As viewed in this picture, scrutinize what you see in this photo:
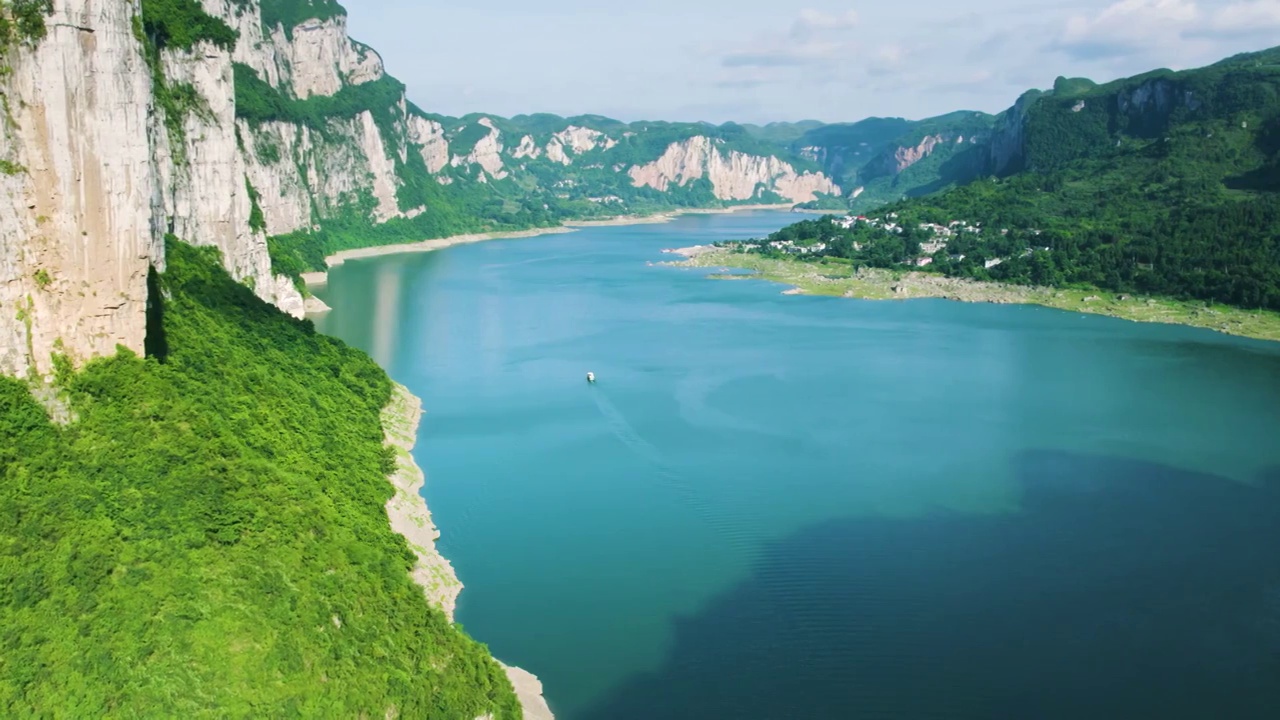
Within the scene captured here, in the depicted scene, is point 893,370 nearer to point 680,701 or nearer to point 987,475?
point 987,475

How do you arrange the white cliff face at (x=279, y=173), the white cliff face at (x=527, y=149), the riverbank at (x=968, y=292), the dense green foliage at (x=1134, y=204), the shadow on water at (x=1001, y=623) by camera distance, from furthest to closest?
the white cliff face at (x=527, y=149)
the white cliff face at (x=279, y=173)
the dense green foliage at (x=1134, y=204)
the riverbank at (x=968, y=292)
the shadow on water at (x=1001, y=623)

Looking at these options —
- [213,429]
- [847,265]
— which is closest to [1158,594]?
[213,429]

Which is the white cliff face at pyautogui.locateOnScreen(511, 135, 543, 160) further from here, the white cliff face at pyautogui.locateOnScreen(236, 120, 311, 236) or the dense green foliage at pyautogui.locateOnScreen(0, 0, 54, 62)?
the dense green foliage at pyautogui.locateOnScreen(0, 0, 54, 62)

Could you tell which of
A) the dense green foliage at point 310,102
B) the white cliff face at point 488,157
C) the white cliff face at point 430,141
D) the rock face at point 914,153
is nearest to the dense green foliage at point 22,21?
the dense green foliage at point 310,102

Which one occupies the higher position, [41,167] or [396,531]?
[41,167]

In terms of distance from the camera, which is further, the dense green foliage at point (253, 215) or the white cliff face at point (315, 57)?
the white cliff face at point (315, 57)

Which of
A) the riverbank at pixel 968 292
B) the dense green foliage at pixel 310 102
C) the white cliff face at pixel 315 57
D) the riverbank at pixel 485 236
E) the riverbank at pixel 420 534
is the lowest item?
the riverbank at pixel 485 236

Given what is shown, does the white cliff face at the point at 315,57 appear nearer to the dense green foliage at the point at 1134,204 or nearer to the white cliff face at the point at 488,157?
the dense green foliage at the point at 1134,204

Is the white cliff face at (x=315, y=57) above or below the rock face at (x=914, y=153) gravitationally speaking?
above
